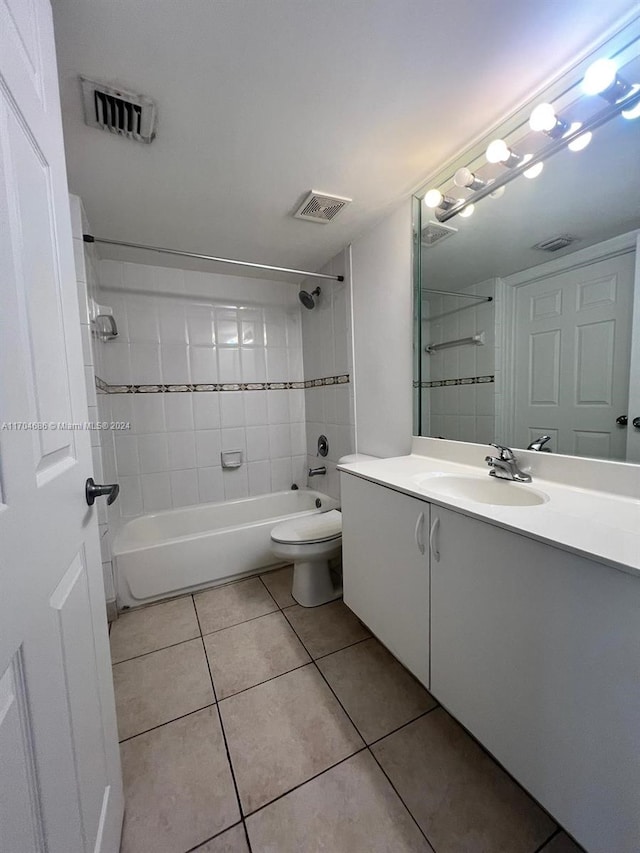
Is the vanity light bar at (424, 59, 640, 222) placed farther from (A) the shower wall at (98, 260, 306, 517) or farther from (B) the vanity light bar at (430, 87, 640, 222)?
(A) the shower wall at (98, 260, 306, 517)

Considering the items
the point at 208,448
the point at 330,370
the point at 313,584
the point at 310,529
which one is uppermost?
the point at 330,370

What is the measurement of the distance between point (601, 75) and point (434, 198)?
0.61 m

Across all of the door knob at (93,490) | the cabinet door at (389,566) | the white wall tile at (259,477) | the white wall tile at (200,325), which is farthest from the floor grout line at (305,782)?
the white wall tile at (200,325)

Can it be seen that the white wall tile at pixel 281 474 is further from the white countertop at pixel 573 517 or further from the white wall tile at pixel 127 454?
the white countertop at pixel 573 517

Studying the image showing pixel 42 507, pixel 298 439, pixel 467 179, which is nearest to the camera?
pixel 42 507

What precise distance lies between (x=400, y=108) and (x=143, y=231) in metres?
1.48

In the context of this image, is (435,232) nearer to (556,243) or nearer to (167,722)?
(556,243)

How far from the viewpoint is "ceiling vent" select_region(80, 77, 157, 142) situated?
99 cm

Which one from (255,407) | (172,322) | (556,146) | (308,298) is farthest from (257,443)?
(556,146)

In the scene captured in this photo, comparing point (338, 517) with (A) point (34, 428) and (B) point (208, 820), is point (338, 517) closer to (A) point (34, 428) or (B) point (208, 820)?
(B) point (208, 820)

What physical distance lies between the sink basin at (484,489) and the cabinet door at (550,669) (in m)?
0.30

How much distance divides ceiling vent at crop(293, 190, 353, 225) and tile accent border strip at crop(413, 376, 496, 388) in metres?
0.98

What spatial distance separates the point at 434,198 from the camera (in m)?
1.46

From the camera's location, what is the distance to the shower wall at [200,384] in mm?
2213
